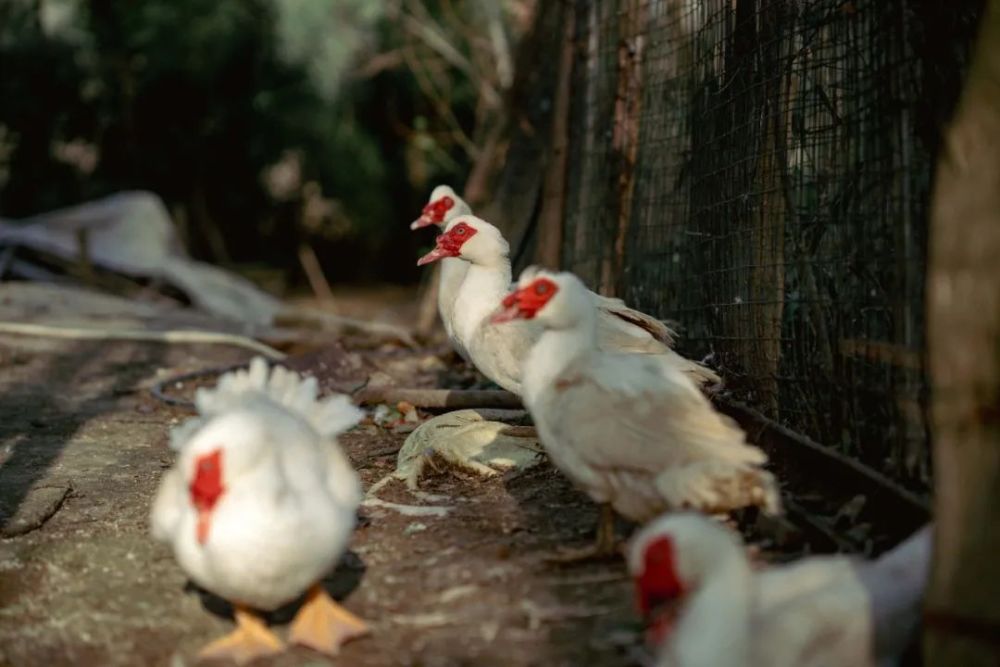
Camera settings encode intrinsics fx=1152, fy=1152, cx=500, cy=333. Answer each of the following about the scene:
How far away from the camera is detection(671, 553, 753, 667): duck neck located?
2.90 m

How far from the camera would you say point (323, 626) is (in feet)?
11.9

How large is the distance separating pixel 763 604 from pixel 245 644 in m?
1.60

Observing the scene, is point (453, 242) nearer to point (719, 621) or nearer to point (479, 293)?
point (479, 293)

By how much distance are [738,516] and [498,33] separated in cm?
1081

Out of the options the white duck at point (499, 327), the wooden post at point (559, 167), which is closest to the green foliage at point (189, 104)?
the wooden post at point (559, 167)

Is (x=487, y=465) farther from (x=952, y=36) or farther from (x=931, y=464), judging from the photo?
(x=952, y=36)

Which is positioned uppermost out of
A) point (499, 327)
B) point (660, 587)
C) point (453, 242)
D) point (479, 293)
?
point (453, 242)

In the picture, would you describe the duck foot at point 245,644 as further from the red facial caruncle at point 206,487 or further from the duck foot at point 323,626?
the red facial caruncle at point 206,487

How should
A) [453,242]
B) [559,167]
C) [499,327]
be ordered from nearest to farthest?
1. [499,327]
2. [453,242]
3. [559,167]

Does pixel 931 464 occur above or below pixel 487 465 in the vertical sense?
above

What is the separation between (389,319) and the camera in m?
15.5

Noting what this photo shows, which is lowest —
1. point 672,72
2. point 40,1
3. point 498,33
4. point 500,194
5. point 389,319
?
point 389,319

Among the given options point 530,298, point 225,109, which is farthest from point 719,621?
point 225,109

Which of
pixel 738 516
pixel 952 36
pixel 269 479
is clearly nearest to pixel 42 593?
pixel 269 479
